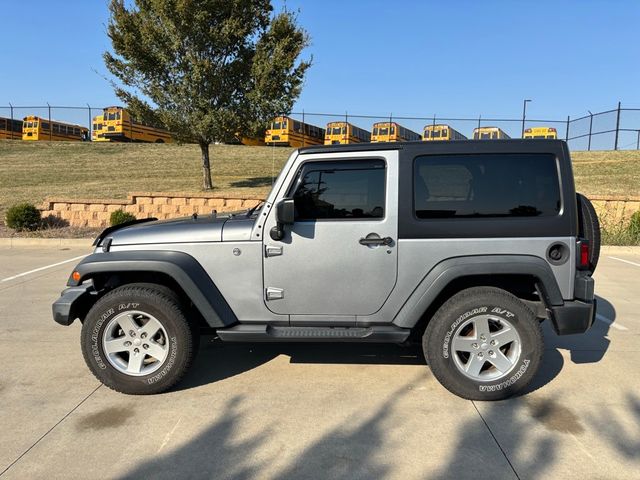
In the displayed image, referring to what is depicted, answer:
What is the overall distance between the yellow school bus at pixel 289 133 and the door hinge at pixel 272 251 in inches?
1123

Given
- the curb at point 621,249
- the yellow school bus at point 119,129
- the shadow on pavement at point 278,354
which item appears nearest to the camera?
the shadow on pavement at point 278,354

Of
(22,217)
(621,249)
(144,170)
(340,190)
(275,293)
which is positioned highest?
(144,170)

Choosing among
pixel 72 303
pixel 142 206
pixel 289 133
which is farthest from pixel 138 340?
pixel 289 133

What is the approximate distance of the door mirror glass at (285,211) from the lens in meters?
3.29

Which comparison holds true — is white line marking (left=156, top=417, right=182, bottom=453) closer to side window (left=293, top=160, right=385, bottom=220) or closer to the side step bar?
the side step bar

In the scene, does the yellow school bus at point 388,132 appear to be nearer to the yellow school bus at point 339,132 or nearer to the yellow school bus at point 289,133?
the yellow school bus at point 339,132

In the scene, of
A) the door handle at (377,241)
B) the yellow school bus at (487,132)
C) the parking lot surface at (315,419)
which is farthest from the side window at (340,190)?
the yellow school bus at (487,132)

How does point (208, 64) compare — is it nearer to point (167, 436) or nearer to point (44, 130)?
point (167, 436)

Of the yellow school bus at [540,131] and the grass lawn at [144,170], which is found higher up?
the yellow school bus at [540,131]

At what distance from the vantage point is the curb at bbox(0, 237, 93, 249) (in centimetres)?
1061

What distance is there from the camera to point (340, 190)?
354 cm

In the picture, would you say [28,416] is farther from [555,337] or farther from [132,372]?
[555,337]

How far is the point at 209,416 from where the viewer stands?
3234 mm

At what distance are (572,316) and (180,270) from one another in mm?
2831
